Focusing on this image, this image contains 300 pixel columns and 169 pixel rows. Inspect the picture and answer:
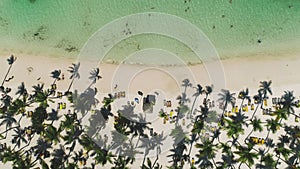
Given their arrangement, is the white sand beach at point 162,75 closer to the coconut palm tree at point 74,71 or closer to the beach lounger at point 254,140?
the coconut palm tree at point 74,71

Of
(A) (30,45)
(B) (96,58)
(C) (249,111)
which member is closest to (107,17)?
(B) (96,58)

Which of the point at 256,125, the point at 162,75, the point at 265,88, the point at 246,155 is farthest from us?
the point at 162,75

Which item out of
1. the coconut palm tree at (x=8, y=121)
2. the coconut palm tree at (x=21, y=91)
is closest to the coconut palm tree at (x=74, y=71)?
the coconut palm tree at (x=21, y=91)

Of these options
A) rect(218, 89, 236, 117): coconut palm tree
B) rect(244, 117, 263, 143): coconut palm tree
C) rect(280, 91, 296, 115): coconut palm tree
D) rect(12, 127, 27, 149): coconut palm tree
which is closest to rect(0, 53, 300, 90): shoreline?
rect(218, 89, 236, 117): coconut palm tree

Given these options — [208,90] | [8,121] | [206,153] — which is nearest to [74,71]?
[8,121]

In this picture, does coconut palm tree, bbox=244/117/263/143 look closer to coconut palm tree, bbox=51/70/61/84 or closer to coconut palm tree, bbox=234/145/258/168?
coconut palm tree, bbox=234/145/258/168

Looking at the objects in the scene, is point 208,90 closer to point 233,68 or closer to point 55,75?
point 233,68

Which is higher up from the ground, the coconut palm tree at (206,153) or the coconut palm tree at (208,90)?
the coconut palm tree at (208,90)

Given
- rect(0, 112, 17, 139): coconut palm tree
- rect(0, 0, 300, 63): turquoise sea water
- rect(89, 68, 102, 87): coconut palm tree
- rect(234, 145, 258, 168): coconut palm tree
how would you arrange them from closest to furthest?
rect(234, 145, 258, 168): coconut palm tree < rect(0, 112, 17, 139): coconut palm tree < rect(89, 68, 102, 87): coconut palm tree < rect(0, 0, 300, 63): turquoise sea water
